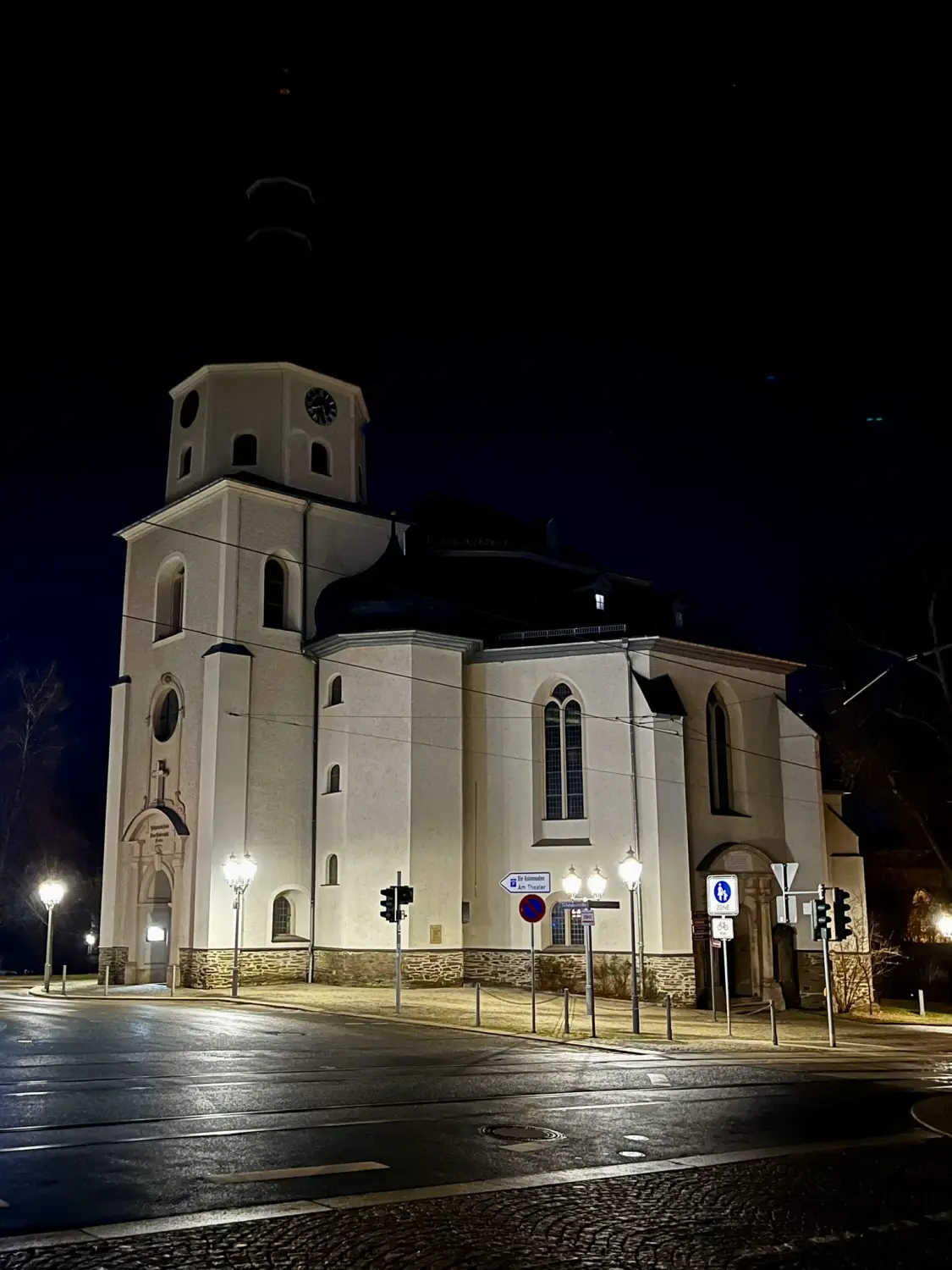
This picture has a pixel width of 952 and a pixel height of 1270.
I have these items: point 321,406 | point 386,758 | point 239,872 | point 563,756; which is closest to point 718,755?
point 563,756

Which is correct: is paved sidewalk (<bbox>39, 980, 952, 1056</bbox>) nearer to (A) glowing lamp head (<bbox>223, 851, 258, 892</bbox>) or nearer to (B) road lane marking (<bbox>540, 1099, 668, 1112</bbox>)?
(A) glowing lamp head (<bbox>223, 851, 258, 892</bbox>)

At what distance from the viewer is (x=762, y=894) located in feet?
114

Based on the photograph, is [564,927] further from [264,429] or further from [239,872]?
[264,429]

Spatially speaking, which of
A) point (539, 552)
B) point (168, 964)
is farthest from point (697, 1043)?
point (539, 552)

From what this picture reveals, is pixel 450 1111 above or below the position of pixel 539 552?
below

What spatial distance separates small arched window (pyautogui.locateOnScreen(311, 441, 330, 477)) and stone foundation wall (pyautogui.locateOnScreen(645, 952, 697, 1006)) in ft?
58.2

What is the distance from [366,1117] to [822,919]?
13.8m

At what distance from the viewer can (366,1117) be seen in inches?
458

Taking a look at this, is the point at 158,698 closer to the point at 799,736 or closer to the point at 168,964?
the point at 168,964

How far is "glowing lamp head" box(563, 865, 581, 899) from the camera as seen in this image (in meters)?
31.4

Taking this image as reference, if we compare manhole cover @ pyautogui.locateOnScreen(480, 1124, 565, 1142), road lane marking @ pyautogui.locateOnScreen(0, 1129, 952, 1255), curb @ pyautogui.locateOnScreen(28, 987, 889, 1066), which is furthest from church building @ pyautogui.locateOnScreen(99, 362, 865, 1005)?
road lane marking @ pyautogui.locateOnScreen(0, 1129, 952, 1255)

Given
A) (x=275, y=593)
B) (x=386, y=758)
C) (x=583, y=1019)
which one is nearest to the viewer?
(x=583, y=1019)

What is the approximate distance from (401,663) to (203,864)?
25.2 feet

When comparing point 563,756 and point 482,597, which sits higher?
point 482,597
